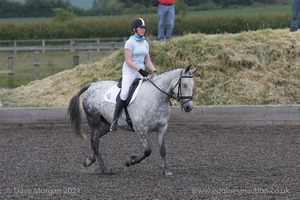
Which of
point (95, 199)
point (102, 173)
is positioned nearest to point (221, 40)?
point (102, 173)

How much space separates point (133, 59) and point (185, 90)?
3.52ft

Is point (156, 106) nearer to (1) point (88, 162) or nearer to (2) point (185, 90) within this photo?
(2) point (185, 90)

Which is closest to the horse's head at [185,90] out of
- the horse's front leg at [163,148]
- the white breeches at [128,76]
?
the horse's front leg at [163,148]

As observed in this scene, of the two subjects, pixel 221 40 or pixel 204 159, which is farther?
pixel 221 40

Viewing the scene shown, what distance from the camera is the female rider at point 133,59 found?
1059cm

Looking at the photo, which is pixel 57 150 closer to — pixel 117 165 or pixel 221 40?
pixel 117 165

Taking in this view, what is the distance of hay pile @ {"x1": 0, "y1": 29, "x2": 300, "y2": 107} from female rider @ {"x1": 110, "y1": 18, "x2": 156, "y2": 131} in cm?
554

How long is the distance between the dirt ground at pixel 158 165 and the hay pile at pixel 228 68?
5.18 feet

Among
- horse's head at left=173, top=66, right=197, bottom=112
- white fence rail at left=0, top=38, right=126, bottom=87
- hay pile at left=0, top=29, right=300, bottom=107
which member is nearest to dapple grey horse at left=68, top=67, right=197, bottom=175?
horse's head at left=173, top=66, right=197, bottom=112

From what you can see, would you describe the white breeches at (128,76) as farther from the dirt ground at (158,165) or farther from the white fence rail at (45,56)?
the white fence rail at (45,56)

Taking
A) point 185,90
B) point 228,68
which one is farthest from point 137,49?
point 228,68

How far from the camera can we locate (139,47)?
10.7 m

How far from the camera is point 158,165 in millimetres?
10953

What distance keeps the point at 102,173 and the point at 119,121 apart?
750 millimetres
